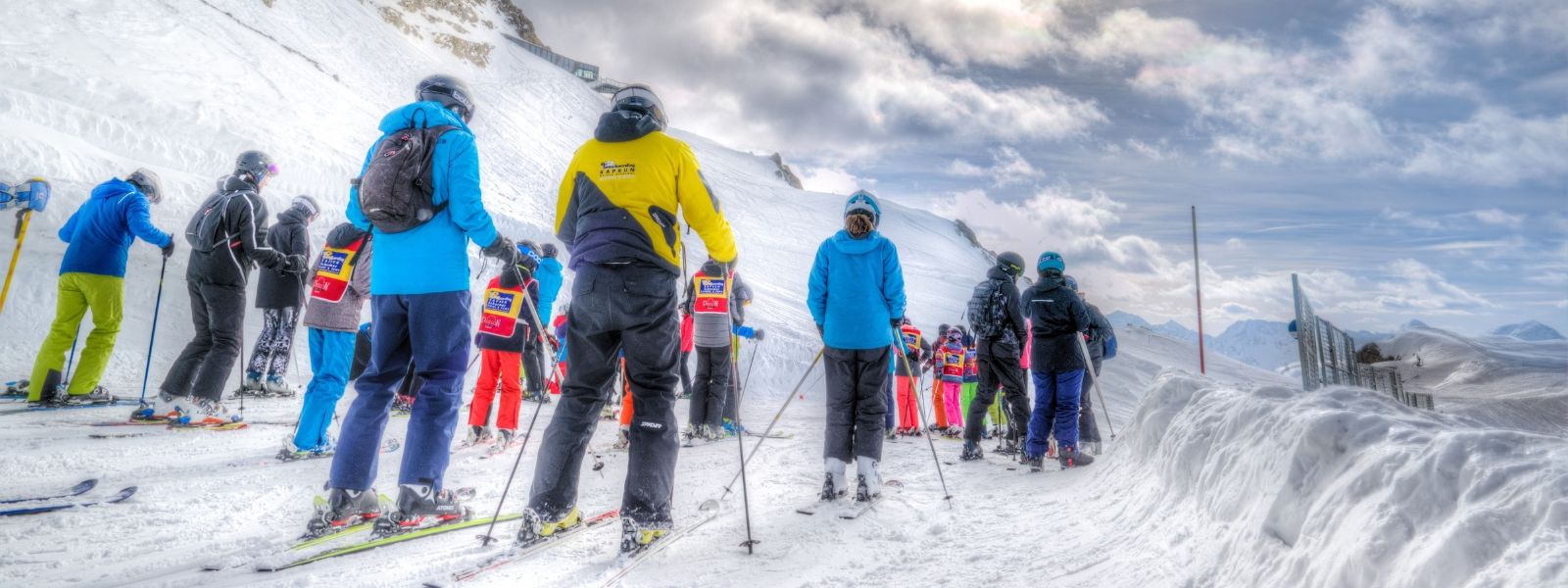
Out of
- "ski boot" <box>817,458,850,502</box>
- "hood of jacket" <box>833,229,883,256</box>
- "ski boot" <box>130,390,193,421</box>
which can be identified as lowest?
"ski boot" <box>817,458,850,502</box>

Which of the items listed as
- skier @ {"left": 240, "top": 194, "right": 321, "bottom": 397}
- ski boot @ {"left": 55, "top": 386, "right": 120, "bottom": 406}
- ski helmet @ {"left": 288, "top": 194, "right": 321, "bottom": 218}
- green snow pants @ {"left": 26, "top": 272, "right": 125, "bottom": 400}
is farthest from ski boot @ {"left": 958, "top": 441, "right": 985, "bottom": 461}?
ski boot @ {"left": 55, "top": 386, "right": 120, "bottom": 406}

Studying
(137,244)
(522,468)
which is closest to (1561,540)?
(522,468)

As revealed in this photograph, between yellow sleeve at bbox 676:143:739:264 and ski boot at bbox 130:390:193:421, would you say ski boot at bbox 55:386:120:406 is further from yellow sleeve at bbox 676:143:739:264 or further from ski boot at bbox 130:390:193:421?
yellow sleeve at bbox 676:143:739:264

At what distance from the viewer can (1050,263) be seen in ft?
19.2

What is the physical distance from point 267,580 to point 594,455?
9.96 ft

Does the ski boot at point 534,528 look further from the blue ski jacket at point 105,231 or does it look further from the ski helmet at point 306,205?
the blue ski jacket at point 105,231

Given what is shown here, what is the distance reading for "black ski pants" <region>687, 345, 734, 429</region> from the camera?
670 cm

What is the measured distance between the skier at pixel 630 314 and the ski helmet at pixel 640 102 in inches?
4.2

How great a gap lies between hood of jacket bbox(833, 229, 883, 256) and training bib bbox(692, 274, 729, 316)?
250 centimetres

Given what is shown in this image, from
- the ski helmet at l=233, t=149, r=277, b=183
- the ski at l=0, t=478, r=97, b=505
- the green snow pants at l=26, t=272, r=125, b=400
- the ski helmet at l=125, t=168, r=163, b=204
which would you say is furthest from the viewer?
the ski helmet at l=125, t=168, r=163, b=204

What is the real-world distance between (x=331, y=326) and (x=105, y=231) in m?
3.00

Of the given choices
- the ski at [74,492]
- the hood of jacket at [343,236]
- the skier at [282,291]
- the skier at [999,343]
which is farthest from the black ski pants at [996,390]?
the skier at [282,291]

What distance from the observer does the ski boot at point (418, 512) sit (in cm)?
289

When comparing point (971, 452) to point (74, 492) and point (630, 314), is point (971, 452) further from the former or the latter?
point (74, 492)
